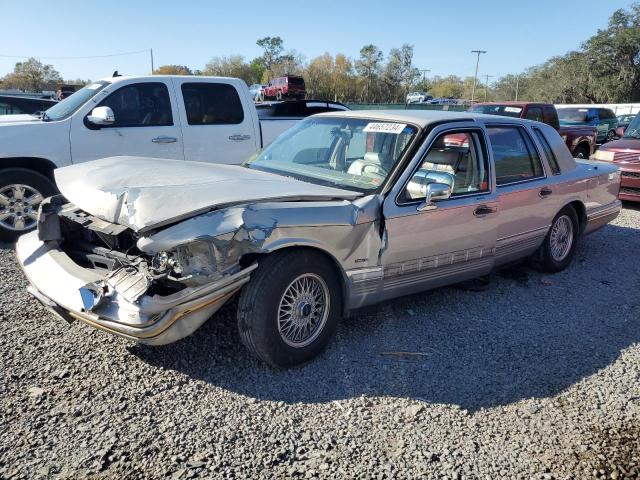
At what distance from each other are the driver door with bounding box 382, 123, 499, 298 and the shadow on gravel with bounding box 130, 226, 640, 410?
1.25ft

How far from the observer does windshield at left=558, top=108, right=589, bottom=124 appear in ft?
56.8

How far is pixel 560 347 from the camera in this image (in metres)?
4.00

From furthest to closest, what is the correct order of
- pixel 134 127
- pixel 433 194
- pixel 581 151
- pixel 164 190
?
pixel 581 151 → pixel 134 127 → pixel 433 194 → pixel 164 190

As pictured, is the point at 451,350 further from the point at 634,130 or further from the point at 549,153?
the point at 634,130

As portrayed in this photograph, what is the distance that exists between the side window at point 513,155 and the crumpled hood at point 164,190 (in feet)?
5.60

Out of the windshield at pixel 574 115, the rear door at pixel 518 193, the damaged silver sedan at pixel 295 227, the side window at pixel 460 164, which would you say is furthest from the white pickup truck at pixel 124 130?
the windshield at pixel 574 115

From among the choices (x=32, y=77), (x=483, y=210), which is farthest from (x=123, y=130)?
(x=32, y=77)

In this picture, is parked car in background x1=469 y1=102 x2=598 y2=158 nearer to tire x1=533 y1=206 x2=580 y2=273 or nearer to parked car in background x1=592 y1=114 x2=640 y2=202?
parked car in background x1=592 y1=114 x2=640 y2=202

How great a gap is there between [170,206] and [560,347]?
305cm

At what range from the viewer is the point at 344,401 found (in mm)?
3172

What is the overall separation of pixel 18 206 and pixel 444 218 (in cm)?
488

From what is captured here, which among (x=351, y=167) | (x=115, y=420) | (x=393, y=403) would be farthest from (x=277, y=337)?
(x=351, y=167)

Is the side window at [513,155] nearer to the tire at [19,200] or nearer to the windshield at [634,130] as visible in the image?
the tire at [19,200]

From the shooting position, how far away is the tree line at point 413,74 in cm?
5094
